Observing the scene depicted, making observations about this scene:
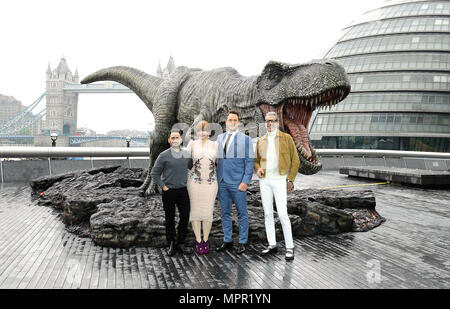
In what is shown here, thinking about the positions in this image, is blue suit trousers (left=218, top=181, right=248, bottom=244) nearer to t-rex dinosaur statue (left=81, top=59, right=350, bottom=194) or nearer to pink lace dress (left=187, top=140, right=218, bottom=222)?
pink lace dress (left=187, top=140, right=218, bottom=222)

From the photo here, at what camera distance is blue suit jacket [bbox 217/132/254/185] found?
3846mm

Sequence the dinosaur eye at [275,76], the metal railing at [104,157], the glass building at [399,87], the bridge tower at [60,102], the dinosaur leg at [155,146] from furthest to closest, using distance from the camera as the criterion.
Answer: the bridge tower at [60,102]
the glass building at [399,87]
the metal railing at [104,157]
the dinosaur leg at [155,146]
the dinosaur eye at [275,76]

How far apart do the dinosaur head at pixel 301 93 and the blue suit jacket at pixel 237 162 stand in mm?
595

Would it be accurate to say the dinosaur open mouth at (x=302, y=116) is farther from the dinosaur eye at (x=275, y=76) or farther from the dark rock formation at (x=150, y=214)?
the dark rock formation at (x=150, y=214)

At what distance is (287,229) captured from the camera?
3832mm

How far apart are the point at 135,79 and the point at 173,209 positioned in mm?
4439

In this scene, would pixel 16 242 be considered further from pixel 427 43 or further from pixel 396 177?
pixel 427 43

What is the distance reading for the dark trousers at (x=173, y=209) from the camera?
383 centimetres

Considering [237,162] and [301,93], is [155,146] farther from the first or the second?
[301,93]

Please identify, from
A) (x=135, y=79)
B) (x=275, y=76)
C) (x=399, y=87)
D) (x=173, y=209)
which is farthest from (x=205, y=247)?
(x=399, y=87)

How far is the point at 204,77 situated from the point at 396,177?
804 centimetres

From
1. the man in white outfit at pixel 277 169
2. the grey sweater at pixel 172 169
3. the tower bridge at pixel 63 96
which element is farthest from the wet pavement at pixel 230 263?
the tower bridge at pixel 63 96
